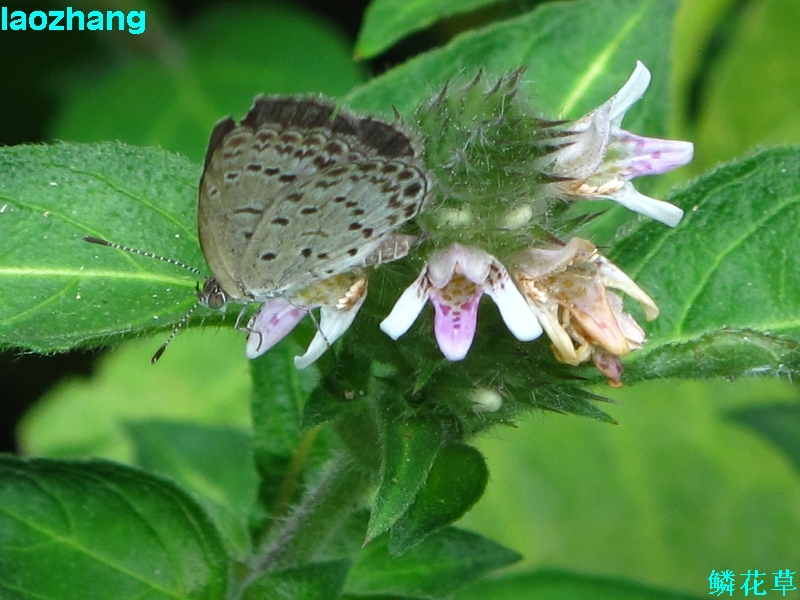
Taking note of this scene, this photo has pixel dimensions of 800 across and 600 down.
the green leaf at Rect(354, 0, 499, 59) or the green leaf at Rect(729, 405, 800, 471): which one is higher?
the green leaf at Rect(354, 0, 499, 59)

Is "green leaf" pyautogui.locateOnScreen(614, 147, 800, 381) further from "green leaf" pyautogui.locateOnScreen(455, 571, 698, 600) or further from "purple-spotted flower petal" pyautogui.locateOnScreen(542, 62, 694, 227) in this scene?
"green leaf" pyautogui.locateOnScreen(455, 571, 698, 600)

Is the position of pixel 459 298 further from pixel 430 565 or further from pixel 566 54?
pixel 566 54

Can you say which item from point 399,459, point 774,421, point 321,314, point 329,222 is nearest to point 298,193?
A: point 329,222

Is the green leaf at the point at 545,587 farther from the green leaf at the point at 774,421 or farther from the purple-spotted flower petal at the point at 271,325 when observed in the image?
the purple-spotted flower petal at the point at 271,325

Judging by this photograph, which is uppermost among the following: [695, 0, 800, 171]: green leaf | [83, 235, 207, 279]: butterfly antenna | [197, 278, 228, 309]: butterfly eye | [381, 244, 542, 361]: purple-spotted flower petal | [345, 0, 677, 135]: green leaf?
[695, 0, 800, 171]: green leaf

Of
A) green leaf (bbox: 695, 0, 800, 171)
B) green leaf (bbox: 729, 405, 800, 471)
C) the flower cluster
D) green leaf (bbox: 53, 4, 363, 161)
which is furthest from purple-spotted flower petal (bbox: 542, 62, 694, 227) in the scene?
green leaf (bbox: 695, 0, 800, 171)

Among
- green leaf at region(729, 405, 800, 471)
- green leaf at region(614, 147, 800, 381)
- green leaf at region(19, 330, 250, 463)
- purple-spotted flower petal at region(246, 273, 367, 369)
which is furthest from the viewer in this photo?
green leaf at region(19, 330, 250, 463)
